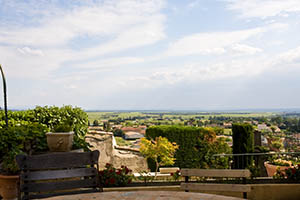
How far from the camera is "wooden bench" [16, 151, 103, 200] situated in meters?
2.05

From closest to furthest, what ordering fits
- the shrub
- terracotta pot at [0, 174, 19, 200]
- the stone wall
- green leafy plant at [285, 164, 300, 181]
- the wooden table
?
the wooden table → terracotta pot at [0, 174, 19, 200] → green leafy plant at [285, 164, 300, 181] → the shrub → the stone wall

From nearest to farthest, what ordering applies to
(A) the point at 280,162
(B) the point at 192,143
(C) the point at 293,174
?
(C) the point at 293,174, (A) the point at 280,162, (B) the point at 192,143

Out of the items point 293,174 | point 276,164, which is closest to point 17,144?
point 293,174

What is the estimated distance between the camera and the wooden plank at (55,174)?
2064 mm

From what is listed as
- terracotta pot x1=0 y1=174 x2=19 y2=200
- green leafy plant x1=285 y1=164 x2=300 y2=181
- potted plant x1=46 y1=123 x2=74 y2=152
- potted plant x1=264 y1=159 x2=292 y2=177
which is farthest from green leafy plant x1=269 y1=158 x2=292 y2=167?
terracotta pot x1=0 y1=174 x2=19 y2=200

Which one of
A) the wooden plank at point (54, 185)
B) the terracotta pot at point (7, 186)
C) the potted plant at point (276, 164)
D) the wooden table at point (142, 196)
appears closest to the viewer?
the wooden table at point (142, 196)

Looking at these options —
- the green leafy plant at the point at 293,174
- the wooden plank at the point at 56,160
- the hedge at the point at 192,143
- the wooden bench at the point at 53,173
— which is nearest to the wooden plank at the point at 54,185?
the wooden bench at the point at 53,173

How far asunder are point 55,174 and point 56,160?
0.41 feet

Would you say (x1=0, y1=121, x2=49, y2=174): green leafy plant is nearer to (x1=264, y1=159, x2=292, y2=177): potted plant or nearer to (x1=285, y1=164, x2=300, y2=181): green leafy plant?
(x1=285, y1=164, x2=300, y2=181): green leafy plant

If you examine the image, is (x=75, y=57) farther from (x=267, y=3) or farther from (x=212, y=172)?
(x=212, y=172)

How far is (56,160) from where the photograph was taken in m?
2.22

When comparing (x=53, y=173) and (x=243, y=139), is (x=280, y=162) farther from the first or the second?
(x=53, y=173)

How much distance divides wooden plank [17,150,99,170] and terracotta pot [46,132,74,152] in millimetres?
1547

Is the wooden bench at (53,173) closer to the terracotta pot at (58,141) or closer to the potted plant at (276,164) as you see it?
the terracotta pot at (58,141)
